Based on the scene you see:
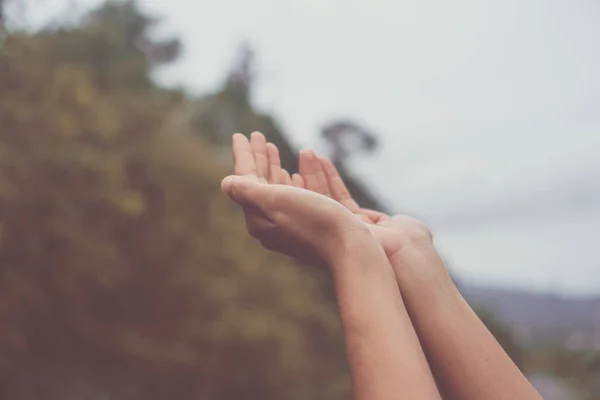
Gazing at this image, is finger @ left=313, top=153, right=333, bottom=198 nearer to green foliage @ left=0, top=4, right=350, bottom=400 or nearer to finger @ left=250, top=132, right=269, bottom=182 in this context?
finger @ left=250, top=132, right=269, bottom=182

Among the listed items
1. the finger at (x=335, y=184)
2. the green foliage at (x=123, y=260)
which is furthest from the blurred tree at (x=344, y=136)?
the finger at (x=335, y=184)

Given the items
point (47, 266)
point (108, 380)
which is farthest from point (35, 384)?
point (47, 266)

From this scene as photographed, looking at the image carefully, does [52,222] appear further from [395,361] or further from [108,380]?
[395,361]

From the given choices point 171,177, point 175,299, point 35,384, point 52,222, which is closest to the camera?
point 52,222

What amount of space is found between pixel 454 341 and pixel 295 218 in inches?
7.7

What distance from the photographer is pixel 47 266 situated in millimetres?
2934

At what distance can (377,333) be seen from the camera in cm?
58

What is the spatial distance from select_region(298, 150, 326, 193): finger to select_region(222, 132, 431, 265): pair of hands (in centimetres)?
5

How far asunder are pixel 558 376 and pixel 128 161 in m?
2.46

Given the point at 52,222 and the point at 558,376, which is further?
the point at 558,376

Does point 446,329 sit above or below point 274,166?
below

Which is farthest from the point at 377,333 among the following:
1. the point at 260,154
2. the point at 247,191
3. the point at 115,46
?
the point at 115,46

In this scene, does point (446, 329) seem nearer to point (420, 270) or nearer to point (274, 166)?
point (420, 270)

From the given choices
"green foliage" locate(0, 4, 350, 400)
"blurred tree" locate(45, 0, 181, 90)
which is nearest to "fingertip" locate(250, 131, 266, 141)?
"green foliage" locate(0, 4, 350, 400)
